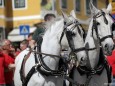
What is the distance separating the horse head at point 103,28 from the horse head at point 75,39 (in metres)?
0.52

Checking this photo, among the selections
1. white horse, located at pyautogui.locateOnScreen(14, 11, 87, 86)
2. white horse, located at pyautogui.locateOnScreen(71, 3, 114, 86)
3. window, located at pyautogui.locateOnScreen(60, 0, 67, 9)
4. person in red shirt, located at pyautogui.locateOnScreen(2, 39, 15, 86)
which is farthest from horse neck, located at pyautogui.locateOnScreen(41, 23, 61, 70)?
window, located at pyautogui.locateOnScreen(60, 0, 67, 9)

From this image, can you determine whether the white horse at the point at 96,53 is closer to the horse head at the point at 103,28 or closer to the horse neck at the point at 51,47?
the horse head at the point at 103,28

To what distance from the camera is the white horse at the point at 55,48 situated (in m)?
6.27

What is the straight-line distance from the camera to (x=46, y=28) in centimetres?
656

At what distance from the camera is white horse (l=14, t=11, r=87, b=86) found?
627cm

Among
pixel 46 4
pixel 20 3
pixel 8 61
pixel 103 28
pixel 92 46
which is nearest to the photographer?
pixel 103 28

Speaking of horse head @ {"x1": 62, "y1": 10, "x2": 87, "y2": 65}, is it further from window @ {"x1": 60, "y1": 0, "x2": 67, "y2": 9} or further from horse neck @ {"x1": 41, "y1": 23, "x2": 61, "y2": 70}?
window @ {"x1": 60, "y1": 0, "x2": 67, "y2": 9}

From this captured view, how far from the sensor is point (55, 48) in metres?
6.35

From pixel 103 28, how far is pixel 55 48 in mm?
974

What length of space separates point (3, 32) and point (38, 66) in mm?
23700

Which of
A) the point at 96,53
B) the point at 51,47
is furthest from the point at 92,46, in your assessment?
the point at 51,47

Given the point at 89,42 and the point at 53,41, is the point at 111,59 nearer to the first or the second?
Answer: the point at 89,42

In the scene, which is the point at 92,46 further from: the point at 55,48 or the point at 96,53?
the point at 55,48

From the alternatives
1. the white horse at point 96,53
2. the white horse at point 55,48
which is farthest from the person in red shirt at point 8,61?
the white horse at point 55,48
